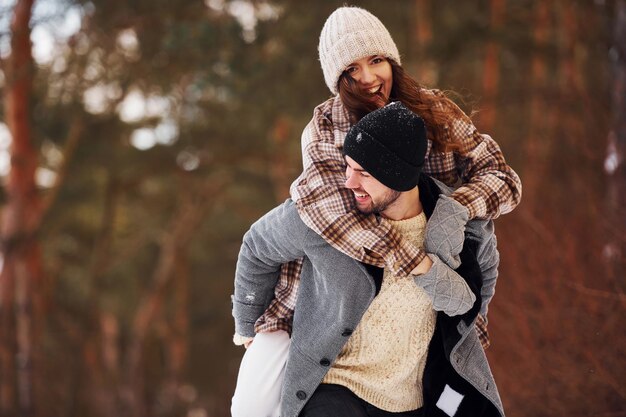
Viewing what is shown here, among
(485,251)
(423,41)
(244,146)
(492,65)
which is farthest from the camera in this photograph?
(244,146)

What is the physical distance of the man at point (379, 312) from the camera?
276cm

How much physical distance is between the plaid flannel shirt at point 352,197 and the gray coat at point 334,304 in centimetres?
9

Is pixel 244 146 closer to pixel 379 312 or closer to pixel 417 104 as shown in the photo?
pixel 417 104

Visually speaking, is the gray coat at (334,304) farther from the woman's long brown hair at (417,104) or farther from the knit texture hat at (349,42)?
the knit texture hat at (349,42)

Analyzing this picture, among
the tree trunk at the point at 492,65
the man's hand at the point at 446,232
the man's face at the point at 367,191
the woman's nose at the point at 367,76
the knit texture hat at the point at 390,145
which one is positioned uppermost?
the woman's nose at the point at 367,76

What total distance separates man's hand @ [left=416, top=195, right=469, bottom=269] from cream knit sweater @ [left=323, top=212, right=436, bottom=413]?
0.13m

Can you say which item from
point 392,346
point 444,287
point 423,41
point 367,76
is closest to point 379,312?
point 392,346

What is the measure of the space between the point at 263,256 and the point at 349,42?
921 millimetres

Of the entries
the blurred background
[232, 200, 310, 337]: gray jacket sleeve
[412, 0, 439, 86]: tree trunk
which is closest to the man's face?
[232, 200, 310, 337]: gray jacket sleeve

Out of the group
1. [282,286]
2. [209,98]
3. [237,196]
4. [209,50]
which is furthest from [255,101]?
[282,286]

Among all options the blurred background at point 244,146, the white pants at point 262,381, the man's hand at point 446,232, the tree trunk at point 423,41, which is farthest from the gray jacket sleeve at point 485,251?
the tree trunk at point 423,41

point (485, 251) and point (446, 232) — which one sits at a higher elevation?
point (446, 232)

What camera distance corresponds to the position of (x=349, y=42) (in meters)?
3.21

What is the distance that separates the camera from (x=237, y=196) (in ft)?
64.8
